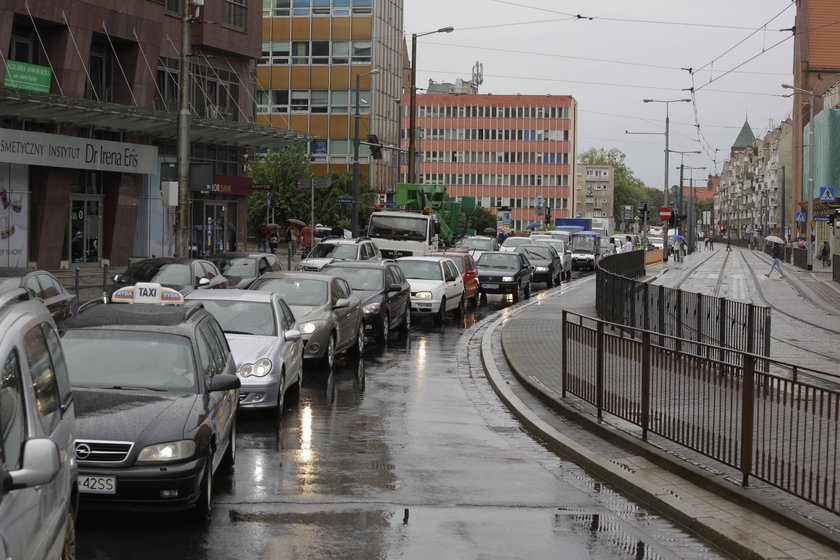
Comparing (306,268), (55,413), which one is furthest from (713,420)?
(306,268)

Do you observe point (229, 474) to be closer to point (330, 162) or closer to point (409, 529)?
point (409, 529)

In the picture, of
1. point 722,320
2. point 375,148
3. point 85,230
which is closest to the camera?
point 722,320

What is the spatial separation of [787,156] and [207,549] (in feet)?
523

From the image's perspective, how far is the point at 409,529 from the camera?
8.59m

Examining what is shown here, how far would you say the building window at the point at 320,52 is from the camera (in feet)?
302

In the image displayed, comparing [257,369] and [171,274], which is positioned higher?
[171,274]

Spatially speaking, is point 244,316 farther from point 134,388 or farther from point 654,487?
point 654,487

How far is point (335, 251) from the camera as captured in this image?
115 ft

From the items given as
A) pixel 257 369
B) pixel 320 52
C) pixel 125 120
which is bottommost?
pixel 257 369

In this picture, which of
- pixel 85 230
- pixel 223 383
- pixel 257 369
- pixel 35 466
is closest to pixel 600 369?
pixel 257 369

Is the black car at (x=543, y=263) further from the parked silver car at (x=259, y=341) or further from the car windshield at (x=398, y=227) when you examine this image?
the parked silver car at (x=259, y=341)

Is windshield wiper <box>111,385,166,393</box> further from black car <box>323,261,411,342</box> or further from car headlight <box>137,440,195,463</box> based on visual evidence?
black car <box>323,261,411,342</box>

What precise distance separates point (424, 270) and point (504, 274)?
335 inches

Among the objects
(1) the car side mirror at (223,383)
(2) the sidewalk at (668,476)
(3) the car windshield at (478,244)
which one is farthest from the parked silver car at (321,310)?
(3) the car windshield at (478,244)
